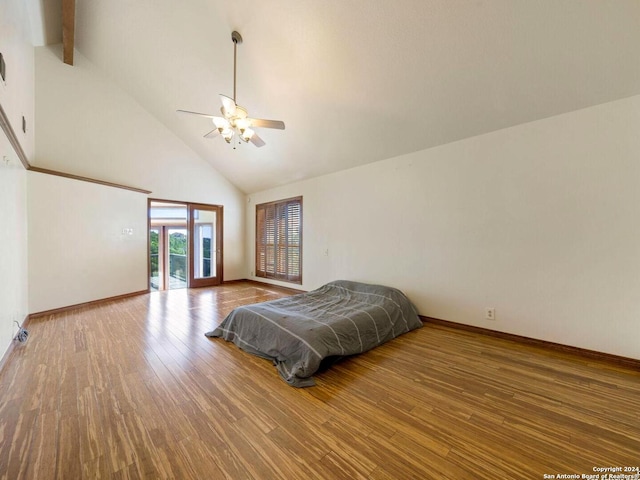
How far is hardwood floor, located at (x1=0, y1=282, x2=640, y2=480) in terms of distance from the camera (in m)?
1.30

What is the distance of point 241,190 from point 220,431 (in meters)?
6.35

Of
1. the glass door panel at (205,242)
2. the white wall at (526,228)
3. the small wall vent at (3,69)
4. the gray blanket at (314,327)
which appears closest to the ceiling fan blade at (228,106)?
the small wall vent at (3,69)

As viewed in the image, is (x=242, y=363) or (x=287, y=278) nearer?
(x=242, y=363)

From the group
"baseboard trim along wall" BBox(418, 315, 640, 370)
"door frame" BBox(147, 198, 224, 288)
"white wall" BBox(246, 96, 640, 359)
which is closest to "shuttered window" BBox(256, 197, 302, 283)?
"door frame" BBox(147, 198, 224, 288)

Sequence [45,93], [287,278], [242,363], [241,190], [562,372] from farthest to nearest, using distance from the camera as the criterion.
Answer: [241,190] → [287,278] → [45,93] → [242,363] → [562,372]

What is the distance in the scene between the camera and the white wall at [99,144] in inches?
163

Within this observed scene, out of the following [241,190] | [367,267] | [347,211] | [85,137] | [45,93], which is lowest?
[367,267]

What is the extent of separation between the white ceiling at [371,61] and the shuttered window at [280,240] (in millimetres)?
1500

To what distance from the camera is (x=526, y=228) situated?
9.42 feet

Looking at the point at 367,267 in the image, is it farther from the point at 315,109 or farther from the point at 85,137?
the point at 85,137

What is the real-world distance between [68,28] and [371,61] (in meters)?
4.53

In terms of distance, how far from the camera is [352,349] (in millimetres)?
2502

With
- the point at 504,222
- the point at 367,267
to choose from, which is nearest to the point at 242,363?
the point at 367,267

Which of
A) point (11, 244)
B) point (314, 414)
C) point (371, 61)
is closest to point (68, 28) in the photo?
point (11, 244)
